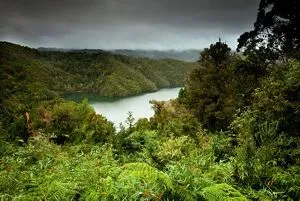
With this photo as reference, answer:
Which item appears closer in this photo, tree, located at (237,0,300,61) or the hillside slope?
tree, located at (237,0,300,61)

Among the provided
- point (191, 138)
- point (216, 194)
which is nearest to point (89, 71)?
point (191, 138)

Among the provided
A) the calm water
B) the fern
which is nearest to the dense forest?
the fern

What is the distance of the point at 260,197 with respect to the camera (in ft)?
11.6

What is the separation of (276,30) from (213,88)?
5.31 metres

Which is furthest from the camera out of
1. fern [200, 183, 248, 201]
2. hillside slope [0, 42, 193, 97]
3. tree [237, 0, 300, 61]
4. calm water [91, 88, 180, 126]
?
hillside slope [0, 42, 193, 97]

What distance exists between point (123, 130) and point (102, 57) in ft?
455

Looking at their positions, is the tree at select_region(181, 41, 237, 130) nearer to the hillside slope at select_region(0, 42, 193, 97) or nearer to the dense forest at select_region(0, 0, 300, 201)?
the dense forest at select_region(0, 0, 300, 201)

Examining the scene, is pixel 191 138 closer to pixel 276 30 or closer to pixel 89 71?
pixel 276 30

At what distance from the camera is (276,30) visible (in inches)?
687

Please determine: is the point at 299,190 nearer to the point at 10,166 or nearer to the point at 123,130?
the point at 10,166

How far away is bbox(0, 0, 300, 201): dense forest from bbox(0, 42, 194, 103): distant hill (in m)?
9.70

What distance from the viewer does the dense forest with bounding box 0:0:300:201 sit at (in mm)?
3012

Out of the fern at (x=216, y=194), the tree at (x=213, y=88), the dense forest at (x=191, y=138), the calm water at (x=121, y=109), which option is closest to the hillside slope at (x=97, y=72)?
the calm water at (x=121, y=109)

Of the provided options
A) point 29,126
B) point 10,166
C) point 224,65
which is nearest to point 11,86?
point 29,126
